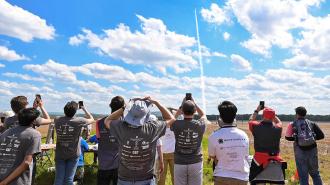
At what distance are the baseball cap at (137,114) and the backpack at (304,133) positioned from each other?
5792 mm

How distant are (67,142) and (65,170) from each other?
578 millimetres

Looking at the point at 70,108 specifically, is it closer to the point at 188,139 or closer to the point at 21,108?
the point at 21,108

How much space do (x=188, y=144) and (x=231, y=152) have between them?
1.53 m

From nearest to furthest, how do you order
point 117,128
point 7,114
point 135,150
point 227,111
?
point 135,150 → point 117,128 → point 227,111 → point 7,114

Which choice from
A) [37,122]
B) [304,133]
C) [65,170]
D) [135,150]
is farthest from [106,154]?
[304,133]

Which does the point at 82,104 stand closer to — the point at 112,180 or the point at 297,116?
the point at 112,180

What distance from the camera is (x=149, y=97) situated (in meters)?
5.34

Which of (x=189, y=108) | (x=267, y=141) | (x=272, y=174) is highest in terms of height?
(x=189, y=108)

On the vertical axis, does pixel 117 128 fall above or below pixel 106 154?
above

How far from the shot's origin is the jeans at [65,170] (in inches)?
298

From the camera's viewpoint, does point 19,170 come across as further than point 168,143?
No

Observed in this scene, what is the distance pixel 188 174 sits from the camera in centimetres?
710

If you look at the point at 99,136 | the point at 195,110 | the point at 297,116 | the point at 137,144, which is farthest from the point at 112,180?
the point at 297,116

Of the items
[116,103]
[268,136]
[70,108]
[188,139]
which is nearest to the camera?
[116,103]
